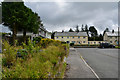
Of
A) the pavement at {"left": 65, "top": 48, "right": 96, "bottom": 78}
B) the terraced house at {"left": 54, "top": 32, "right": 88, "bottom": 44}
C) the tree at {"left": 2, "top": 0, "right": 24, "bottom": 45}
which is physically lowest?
the pavement at {"left": 65, "top": 48, "right": 96, "bottom": 78}

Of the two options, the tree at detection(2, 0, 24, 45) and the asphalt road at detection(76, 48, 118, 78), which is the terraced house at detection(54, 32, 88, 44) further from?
the asphalt road at detection(76, 48, 118, 78)

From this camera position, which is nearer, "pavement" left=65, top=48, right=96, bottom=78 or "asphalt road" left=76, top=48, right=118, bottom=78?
"pavement" left=65, top=48, right=96, bottom=78

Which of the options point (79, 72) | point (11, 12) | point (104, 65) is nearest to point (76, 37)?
point (11, 12)

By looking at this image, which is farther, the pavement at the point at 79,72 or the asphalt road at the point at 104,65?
the asphalt road at the point at 104,65

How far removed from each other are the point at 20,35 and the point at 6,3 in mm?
9747

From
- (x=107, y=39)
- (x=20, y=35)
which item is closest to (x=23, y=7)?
(x=20, y=35)

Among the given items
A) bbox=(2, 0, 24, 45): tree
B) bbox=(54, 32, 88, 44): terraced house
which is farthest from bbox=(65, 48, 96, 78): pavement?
bbox=(54, 32, 88, 44): terraced house

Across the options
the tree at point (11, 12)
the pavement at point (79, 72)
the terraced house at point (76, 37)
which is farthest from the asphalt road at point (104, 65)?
the terraced house at point (76, 37)

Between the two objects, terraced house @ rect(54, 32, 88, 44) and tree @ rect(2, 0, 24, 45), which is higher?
tree @ rect(2, 0, 24, 45)

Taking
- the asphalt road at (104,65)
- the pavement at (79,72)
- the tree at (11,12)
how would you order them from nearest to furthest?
the pavement at (79,72) → the asphalt road at (104,65) → the tree at (11,12)

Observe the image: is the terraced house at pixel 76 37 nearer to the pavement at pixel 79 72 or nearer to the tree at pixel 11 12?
the tree at pixel 11 12

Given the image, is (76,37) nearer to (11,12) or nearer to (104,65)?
(11,12)

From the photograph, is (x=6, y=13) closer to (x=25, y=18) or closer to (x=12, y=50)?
(x=25, y=18)

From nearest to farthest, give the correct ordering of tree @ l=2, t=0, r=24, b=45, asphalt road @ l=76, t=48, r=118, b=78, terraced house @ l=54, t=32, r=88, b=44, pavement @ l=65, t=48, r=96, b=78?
pavement @ l=65, t=48, r=96, b=78 → asphalt road @ l=76, t=48, r=118, b=78 → tree @ l=2, t=0, r=24, b=45 → terraced house @ l=54, t=32, r=88, b=44
